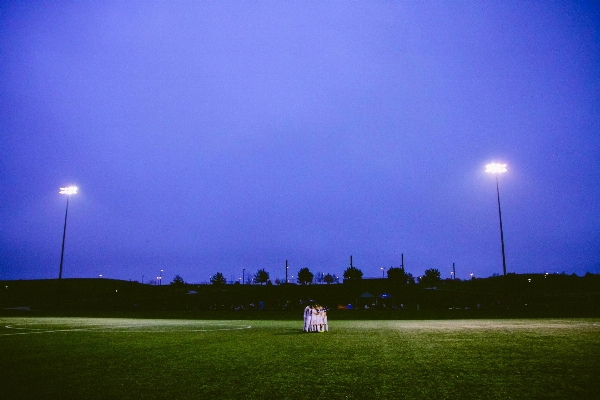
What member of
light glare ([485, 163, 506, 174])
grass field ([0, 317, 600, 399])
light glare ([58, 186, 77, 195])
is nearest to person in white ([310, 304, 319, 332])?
grass field ([0, 317, 600, 399])

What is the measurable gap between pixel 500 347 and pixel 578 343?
9.90 ft

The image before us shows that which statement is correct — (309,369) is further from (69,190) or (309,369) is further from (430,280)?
(430,280)

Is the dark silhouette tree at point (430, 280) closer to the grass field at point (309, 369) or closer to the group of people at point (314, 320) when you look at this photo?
the group of people at point (314, 320)

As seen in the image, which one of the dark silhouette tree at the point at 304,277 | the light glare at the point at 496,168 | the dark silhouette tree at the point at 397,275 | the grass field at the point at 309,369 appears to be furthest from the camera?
the dark silhouette tree at the point at 304,277

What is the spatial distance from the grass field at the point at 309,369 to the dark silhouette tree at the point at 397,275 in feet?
244

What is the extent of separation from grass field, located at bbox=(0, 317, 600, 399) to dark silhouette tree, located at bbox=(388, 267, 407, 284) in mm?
74471

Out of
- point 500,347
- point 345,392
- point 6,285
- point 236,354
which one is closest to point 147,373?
point 236,354

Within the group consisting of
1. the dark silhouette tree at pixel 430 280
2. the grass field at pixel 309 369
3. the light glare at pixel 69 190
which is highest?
the light glare at pixel 69 190

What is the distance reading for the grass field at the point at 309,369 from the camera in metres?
7.89

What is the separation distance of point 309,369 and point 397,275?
83688 millimetres

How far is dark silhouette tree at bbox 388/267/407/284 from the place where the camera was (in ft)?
292

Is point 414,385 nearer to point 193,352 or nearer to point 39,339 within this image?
point 193,352

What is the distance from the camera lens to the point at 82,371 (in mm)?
10188

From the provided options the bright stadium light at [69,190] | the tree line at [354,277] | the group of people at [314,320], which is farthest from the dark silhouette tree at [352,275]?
the group of people at [314,320]
